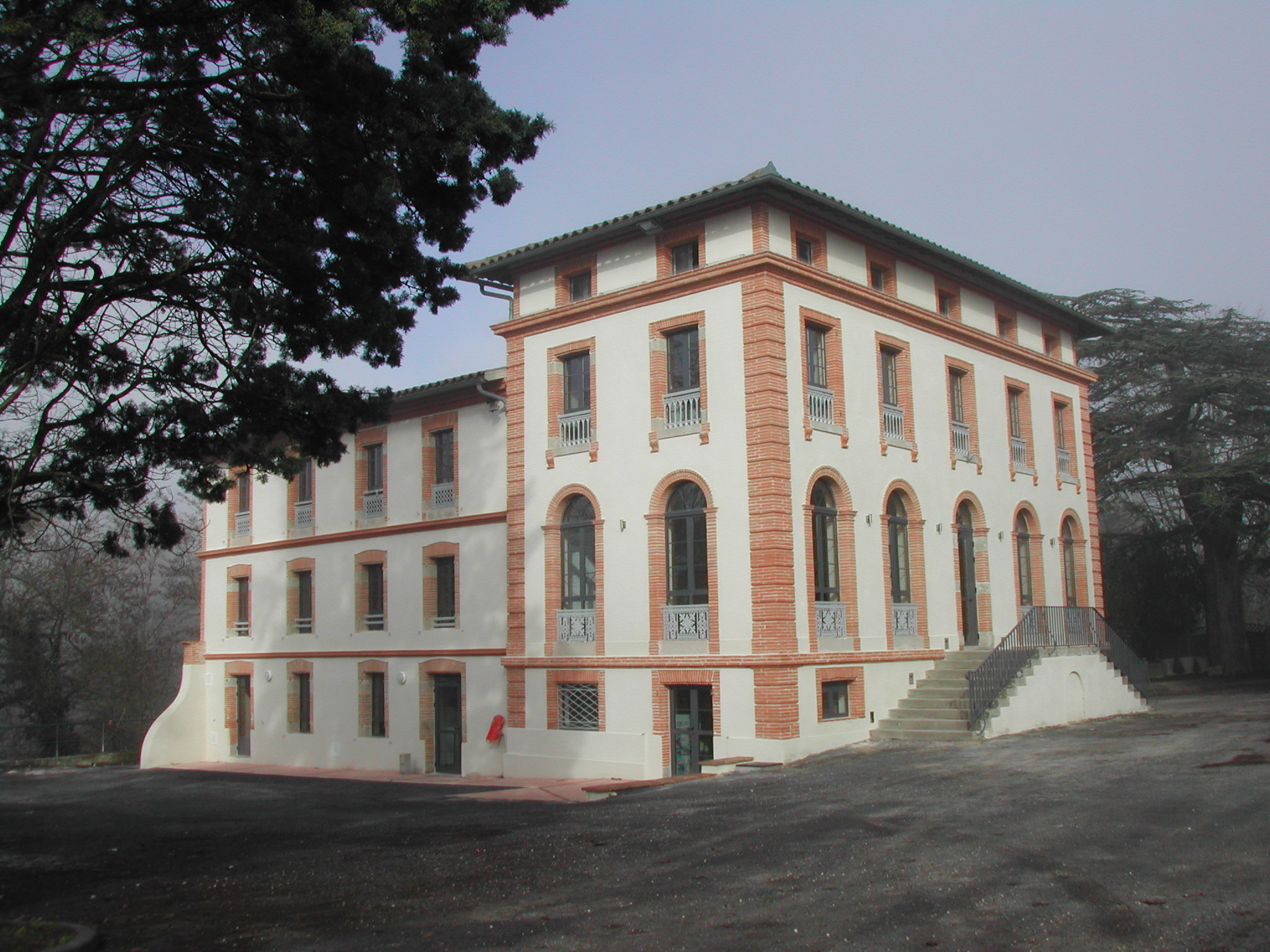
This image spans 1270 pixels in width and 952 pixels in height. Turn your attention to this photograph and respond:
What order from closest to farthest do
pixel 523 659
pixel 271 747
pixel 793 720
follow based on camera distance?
pixel 793 720 < pixel 523 659 < pixel 271 747

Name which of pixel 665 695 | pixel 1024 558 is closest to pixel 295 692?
pixel 665 695

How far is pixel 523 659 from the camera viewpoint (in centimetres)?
2169

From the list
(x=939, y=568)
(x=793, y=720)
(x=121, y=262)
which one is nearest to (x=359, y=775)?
(x=793, y=720)

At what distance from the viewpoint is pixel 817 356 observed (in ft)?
67.1

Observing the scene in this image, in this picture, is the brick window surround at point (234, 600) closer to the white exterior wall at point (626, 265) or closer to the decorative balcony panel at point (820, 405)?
the white exterior wall at point (626, 265)

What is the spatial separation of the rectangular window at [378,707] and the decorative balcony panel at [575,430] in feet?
26.4

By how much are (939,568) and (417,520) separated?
430 inches

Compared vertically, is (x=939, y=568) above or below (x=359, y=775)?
above

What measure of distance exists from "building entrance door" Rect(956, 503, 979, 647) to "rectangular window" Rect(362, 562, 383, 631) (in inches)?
492

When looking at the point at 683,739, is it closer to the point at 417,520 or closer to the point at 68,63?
the point at 417,520

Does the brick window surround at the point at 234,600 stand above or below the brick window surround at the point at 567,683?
above

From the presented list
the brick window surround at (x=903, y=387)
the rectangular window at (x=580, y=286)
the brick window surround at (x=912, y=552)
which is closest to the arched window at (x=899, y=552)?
the brick window surround at (x=912, y=552)

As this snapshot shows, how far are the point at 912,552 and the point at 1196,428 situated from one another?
17.2 metres

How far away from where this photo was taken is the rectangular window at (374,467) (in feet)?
88.7
